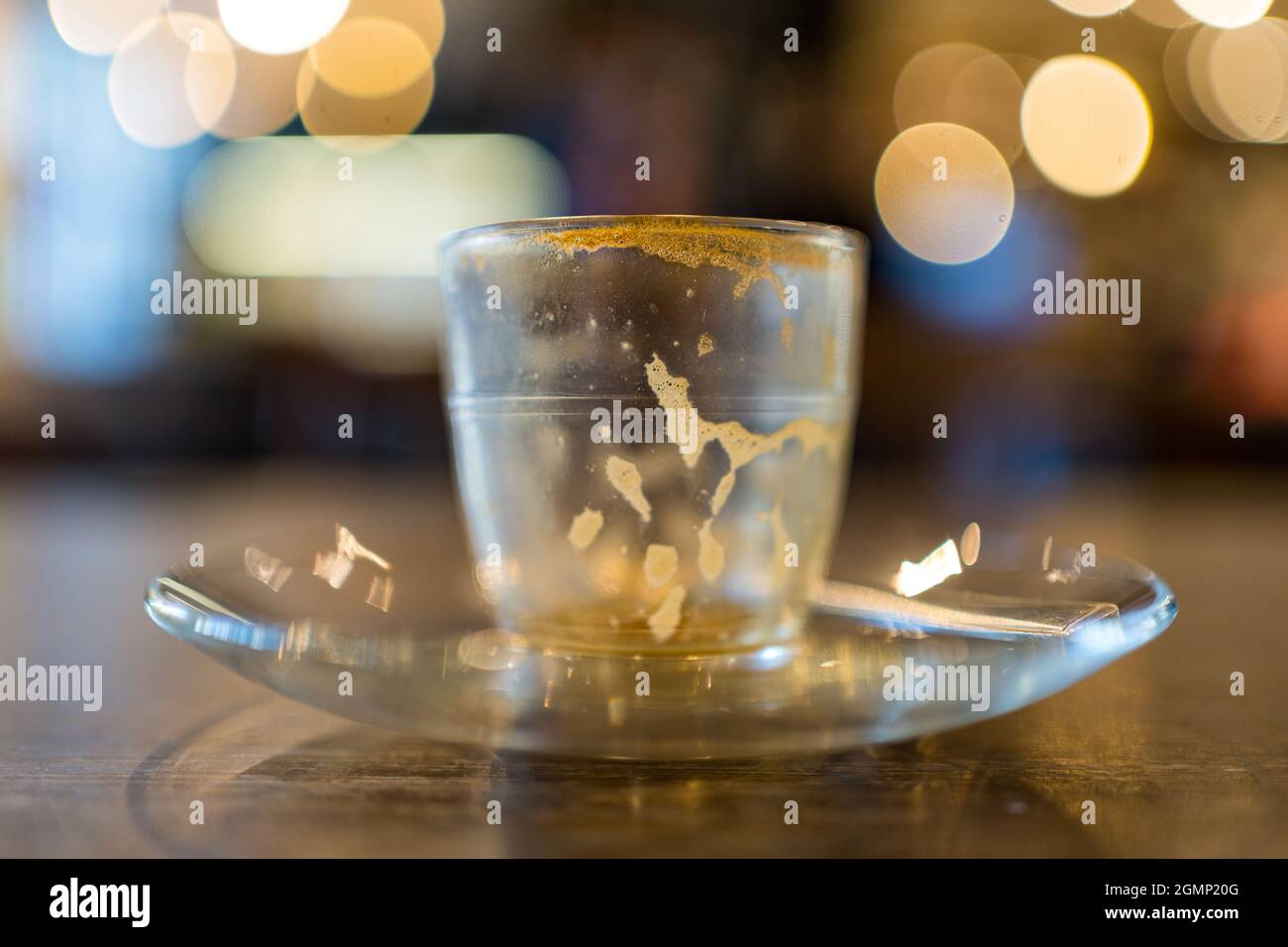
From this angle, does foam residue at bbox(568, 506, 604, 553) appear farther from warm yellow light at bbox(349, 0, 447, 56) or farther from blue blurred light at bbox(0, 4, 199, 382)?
blue blurred light at bbox(0, 4, 199, 382)

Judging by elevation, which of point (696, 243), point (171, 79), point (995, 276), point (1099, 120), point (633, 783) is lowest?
point (633, 783)

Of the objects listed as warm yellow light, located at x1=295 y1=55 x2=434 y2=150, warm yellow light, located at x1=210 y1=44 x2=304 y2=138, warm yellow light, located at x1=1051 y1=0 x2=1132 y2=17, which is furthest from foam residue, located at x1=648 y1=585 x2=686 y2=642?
warm yellow light, located at x1=210 y1=44 x2=304 y2=138

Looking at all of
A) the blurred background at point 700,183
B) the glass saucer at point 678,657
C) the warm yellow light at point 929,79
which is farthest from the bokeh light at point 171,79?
the glass saucer at point 678,657

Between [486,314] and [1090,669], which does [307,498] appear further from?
[1090,669]

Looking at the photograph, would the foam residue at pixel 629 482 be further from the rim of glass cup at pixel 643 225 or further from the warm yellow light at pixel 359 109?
the warm yellow light at pixel 359 109

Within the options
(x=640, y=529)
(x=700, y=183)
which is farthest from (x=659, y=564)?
(x=700, y=183)

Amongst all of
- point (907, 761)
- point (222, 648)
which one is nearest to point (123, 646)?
point (222, 648)

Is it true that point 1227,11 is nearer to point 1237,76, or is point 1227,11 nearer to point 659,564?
point 1237,76
